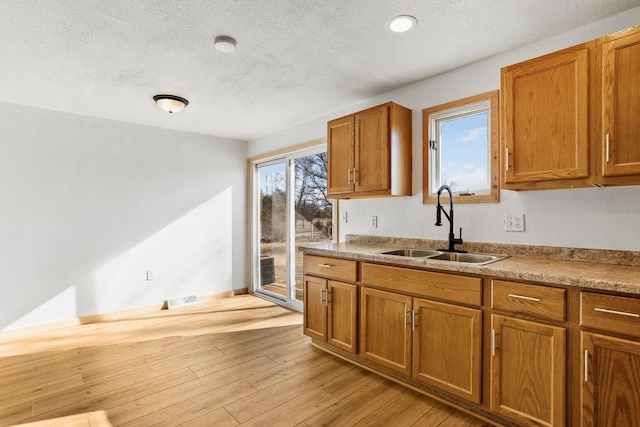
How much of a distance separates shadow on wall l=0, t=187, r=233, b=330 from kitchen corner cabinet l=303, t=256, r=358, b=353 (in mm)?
2266

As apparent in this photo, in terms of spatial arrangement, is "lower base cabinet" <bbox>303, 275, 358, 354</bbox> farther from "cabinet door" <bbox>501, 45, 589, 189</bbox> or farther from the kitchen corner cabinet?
"cabinet door" <bbox>501, 45, 589, 189</bbox>

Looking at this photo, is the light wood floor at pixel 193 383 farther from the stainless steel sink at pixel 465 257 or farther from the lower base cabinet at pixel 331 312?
the stainless steel sink at pixel 465 257

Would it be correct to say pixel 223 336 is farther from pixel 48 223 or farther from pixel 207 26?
pixel 207 26

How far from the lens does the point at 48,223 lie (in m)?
3.59

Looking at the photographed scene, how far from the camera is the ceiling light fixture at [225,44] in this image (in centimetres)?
220

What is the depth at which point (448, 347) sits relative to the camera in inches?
81.7

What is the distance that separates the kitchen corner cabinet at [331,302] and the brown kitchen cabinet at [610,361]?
4.78 ft

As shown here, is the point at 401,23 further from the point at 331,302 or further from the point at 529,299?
the point at 331,302

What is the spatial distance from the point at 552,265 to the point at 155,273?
4270 mm

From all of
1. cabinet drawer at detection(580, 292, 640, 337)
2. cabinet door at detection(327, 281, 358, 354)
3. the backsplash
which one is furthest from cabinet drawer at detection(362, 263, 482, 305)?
the backsplash

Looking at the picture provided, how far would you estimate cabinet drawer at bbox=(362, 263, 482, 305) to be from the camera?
6.46 feet

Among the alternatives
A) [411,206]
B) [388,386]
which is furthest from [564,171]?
[388,386]

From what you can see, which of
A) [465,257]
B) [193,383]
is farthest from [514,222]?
[193,383]

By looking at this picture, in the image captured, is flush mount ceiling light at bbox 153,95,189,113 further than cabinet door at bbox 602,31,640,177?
Yes
